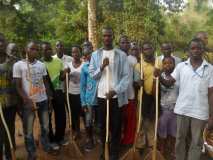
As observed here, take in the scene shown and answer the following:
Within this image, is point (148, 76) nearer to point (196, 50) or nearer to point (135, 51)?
point (135, 51)

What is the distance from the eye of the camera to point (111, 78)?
17.8ft

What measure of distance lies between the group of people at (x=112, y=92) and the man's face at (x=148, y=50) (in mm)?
17

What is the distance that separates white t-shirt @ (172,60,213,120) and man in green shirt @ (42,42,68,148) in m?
2.29

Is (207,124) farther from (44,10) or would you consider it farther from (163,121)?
(44,10)

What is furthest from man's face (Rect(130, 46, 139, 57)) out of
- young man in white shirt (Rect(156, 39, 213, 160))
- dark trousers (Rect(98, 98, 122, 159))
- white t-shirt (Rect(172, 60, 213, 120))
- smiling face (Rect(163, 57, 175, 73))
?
white t-shirt (Rect(172, 60, 213, 120))

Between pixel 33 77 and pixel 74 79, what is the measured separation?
1180 mm

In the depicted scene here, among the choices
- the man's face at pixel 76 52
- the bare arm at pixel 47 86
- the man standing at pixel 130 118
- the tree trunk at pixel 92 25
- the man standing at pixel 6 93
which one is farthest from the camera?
the tree trunk at pixel 92 25

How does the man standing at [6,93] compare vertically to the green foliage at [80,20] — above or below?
below

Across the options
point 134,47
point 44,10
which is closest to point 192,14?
point 44,10

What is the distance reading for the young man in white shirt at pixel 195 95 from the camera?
15.5 feet

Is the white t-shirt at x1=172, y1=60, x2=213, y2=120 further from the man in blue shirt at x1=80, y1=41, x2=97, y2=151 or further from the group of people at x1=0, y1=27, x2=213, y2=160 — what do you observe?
the man in blue shirt at x1=80, y1=41, x2=97, y2=151

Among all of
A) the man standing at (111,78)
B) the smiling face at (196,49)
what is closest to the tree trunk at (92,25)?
the man standing at (111,78)

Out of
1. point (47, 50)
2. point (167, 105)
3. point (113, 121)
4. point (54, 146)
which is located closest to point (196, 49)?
point (167, 105)

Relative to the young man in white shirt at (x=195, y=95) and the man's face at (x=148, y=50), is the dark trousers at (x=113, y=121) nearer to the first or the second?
the young man in white shirt at (x=195, y=95)
